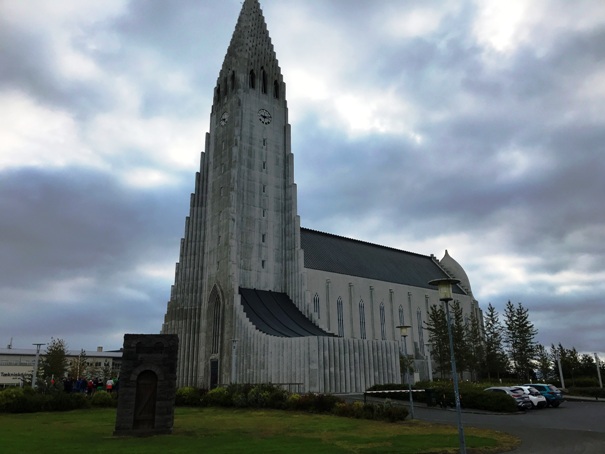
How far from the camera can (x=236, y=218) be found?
181ft

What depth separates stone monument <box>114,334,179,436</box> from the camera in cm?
1984

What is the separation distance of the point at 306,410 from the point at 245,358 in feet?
61.8

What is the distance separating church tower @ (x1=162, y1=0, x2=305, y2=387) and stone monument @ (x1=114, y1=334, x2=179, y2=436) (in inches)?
1108

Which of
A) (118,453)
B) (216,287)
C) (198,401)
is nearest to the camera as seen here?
(118,453)

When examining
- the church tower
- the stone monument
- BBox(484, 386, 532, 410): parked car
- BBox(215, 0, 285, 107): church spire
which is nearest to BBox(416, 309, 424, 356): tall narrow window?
the church tower

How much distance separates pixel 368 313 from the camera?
65812mm

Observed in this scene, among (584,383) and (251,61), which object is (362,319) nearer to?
(584,383)

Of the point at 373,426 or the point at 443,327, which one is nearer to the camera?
the point at 373,426

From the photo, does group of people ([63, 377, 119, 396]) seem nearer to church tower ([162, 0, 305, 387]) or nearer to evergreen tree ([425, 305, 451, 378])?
church tower ([162, 0, 305, 387])

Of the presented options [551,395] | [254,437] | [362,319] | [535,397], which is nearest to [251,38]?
[362,319]

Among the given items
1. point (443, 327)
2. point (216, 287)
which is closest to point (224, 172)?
point (216, 287)

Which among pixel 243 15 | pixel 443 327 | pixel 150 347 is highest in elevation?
Answer: pixel 243 15

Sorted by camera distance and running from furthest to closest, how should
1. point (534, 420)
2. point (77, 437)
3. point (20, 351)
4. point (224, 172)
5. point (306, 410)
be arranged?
point (20, 351), point (224, 172), point (306, 410), point (534, 420), point (77, 437)

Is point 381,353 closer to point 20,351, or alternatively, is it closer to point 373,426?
point 373,426
